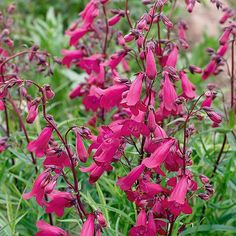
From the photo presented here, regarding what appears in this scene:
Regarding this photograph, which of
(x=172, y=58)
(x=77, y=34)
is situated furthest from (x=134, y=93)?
(x=77, y=34)

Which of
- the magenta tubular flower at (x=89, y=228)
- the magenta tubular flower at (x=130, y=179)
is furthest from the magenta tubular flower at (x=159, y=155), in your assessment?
the magenta tubular flower at (x=89, y=228)

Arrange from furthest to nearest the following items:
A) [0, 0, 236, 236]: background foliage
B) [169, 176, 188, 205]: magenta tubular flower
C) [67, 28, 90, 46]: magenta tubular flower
→ [67, 28, 90, 46]: magenta tubular flower
[0, 0, 236, 236]: background foliage
[169, 176, 188, 205]: magenta tubular flower

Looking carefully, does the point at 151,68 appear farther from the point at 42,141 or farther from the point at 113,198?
the point at 113,198

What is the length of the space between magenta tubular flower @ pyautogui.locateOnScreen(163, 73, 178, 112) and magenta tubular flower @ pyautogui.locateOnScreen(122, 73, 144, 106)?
15cm

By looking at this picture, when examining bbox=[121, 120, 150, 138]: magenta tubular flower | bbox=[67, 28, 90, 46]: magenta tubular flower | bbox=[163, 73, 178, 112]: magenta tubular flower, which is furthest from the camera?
bbox=[67, 28, 90, 46]: magenta tubular flower

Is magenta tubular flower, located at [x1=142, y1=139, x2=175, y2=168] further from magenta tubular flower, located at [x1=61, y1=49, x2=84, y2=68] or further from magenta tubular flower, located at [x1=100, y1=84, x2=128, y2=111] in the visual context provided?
magenta tubular flower, located at [x1=61, y1=49, x2=84, y2=68]

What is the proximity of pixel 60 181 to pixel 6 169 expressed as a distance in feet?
1.24

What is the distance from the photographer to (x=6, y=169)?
159 inches

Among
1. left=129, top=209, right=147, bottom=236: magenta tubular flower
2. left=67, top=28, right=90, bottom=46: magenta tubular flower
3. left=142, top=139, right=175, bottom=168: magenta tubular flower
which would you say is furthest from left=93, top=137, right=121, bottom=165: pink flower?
left=67, top=28, right=90, bottom=46: magenta tubular flower

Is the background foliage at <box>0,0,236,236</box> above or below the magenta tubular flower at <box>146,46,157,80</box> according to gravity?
below

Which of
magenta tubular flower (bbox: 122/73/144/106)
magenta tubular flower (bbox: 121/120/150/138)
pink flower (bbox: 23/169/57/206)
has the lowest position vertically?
pink flower (bbox: 23/169/57/206)

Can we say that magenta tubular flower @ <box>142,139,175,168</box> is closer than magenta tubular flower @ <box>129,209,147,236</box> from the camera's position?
Yes

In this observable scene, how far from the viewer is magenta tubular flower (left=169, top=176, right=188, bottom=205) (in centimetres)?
282

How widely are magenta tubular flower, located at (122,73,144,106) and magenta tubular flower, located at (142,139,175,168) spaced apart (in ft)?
0.75
